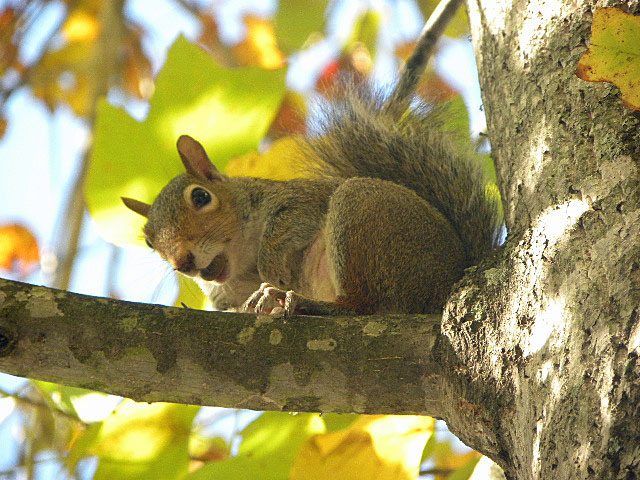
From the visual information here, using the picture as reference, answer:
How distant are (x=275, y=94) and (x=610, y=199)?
38.4 inches

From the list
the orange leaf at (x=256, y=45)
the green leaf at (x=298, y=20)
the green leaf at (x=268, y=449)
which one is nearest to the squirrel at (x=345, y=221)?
the green leaf at (x=268, y=449)

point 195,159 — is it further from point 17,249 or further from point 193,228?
point 17,249

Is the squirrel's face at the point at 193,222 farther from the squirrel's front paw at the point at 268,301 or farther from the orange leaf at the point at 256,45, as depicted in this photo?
the orange leaf at the point at 256,45

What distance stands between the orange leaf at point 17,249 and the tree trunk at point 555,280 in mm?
2444

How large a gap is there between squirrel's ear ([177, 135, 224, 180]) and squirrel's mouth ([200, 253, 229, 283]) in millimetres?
312

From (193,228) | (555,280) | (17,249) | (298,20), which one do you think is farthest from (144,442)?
(17,249)

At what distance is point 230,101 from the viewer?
1830 millimetres

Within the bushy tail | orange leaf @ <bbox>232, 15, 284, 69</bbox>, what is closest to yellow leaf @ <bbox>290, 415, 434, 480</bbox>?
the bushy tail

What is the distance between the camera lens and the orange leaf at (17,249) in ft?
10.4

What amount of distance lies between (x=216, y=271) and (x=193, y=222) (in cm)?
19


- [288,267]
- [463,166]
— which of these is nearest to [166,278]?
[288,267]

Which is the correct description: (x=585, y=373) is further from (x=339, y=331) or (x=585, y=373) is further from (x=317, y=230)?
(x=317, y=230)

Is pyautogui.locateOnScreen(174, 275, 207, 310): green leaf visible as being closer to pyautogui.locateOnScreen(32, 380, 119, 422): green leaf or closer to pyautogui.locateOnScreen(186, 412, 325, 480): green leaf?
pyautogui.locateOnScreen(32, 380, 119, 422): green leaf

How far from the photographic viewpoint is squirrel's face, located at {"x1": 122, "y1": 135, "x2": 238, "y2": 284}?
2182mm
